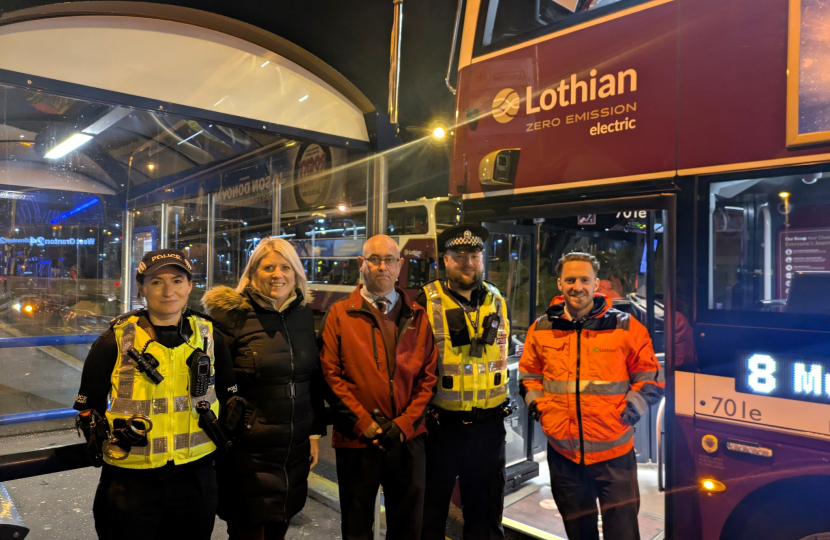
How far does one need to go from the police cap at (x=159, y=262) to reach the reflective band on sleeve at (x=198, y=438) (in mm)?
629

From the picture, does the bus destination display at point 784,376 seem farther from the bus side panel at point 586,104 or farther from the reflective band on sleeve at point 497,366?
the reflective band on sleeve at point 497,366

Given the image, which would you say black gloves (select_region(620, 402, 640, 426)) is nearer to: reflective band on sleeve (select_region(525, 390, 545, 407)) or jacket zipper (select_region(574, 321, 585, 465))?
jacket zipper (select_region(574, 321, 585, 465))

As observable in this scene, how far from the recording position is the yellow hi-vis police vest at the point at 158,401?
6.47ft

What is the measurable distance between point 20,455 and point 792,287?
333cm

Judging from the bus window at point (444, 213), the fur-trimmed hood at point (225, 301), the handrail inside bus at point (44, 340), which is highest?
the bus window at point (444, 213)

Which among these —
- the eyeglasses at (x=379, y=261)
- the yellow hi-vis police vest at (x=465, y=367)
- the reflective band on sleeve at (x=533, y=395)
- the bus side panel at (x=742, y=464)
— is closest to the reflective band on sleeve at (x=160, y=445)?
the eyeglasses at (x=379, y=261)

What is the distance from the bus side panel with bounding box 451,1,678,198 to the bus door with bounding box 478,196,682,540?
218 millimetres

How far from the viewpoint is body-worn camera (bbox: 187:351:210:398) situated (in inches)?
81.0

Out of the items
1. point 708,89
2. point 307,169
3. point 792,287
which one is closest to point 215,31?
point 708,89

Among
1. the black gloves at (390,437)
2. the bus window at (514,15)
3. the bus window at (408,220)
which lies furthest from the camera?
the bus window at (408,220)

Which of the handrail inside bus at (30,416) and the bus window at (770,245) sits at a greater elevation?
the bus window at (770,245)

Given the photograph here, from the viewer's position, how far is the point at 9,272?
5.88 meters

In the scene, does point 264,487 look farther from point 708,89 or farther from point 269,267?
point 708,89

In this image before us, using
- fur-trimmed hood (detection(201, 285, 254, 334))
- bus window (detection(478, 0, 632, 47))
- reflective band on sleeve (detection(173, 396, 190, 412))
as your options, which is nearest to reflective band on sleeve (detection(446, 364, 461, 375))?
fur-trimmed hood (detection(201, 285, 254, 334))
